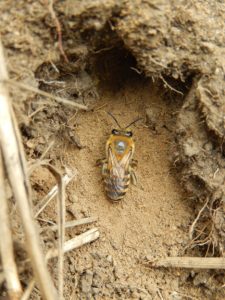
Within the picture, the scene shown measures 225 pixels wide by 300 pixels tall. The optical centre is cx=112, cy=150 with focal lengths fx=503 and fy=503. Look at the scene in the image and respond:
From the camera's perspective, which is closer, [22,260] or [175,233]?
[22,260]

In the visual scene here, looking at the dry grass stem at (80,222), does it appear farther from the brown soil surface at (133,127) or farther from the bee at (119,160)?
the bee at (119,160)

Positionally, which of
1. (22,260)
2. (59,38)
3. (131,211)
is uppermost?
(59,38)

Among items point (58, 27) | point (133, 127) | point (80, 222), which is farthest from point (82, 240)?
point (58, 27)

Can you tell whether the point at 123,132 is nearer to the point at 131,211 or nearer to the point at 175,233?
the point at 131,211

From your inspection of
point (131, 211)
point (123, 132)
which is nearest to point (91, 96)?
point (123, 132)

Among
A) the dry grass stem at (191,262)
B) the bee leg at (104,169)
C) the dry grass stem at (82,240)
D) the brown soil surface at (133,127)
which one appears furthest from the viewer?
the bee leg at (104,169)

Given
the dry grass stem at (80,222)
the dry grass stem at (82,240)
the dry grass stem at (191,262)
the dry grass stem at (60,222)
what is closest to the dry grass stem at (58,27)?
the dry grass stem at (60,222)

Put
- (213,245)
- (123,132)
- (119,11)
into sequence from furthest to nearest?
(123,132) < (213,245) < (119,11)

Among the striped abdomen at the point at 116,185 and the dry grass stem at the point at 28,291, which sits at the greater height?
the dry grass stem at the point at 28,291
